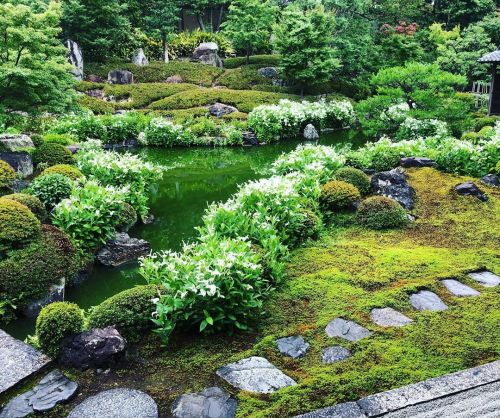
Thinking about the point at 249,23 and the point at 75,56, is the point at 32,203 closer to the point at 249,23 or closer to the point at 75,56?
the point at 75,56

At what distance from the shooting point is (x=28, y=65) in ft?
31.4

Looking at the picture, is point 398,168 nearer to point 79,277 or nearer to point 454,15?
point 79,277

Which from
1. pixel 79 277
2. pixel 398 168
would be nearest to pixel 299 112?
pixel 398 168

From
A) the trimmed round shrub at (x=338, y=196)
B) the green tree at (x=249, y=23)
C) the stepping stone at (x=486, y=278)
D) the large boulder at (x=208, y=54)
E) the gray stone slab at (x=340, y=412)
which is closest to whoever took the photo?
the gray stone slab at (x=340, y=412)

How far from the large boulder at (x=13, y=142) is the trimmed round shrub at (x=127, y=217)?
328 cm

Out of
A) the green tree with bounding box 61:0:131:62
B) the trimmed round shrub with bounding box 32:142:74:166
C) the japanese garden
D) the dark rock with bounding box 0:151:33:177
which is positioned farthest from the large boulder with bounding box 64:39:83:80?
the dark rock with bounding box 0:151:33:177

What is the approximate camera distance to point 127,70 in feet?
84.7

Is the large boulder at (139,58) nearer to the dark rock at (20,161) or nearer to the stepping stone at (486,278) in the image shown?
the dark rock at (20,161)

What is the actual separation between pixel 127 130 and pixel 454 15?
69.6 feet

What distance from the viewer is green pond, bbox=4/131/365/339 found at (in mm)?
7066

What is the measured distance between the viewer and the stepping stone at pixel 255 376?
4.08 meters

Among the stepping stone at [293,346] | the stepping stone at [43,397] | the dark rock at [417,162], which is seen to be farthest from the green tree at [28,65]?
the dark rock at [417,162]

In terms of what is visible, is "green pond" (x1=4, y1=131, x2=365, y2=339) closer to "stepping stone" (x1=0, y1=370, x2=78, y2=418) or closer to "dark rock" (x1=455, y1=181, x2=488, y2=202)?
"stepping stone" (x1=0, y1=370, x2=78, y2=418)

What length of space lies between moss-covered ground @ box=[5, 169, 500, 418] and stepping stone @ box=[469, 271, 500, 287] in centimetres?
10
